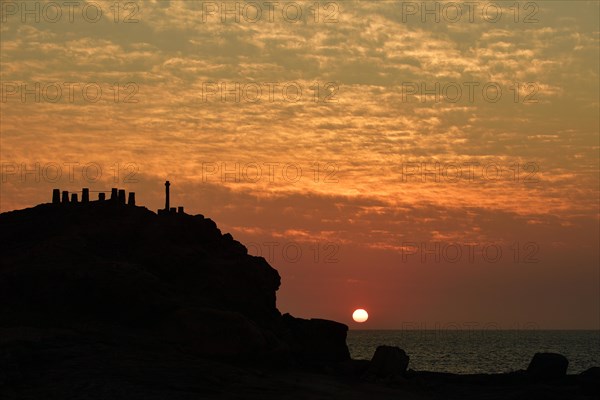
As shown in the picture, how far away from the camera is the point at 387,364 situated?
53.7 m

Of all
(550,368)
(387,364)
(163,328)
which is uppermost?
(163,328)

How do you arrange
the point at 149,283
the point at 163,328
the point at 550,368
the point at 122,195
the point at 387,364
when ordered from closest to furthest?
the point at 163,328 → the point at 149,283 → the point at 387,364 → the point at 550,368 → the point at 122,195

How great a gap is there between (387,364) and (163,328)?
55.0 ft

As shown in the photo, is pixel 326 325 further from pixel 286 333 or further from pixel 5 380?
pixel 5 380

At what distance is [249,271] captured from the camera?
56.8 meters

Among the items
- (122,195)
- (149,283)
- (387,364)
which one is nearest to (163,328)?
(149,283)

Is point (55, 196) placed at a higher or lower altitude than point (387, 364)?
higher

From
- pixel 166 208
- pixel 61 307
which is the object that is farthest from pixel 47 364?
pixel 166 208

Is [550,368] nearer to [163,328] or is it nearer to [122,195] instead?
[163,328]

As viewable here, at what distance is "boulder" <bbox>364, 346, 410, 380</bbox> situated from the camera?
52800 mm

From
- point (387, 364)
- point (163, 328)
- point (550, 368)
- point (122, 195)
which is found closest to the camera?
point (163, 328)

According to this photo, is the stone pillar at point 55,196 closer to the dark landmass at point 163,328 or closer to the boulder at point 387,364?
the dark landmass at point 163,328

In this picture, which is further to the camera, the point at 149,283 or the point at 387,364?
the point at 387,364

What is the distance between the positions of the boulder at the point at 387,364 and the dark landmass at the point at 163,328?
0.28ft
